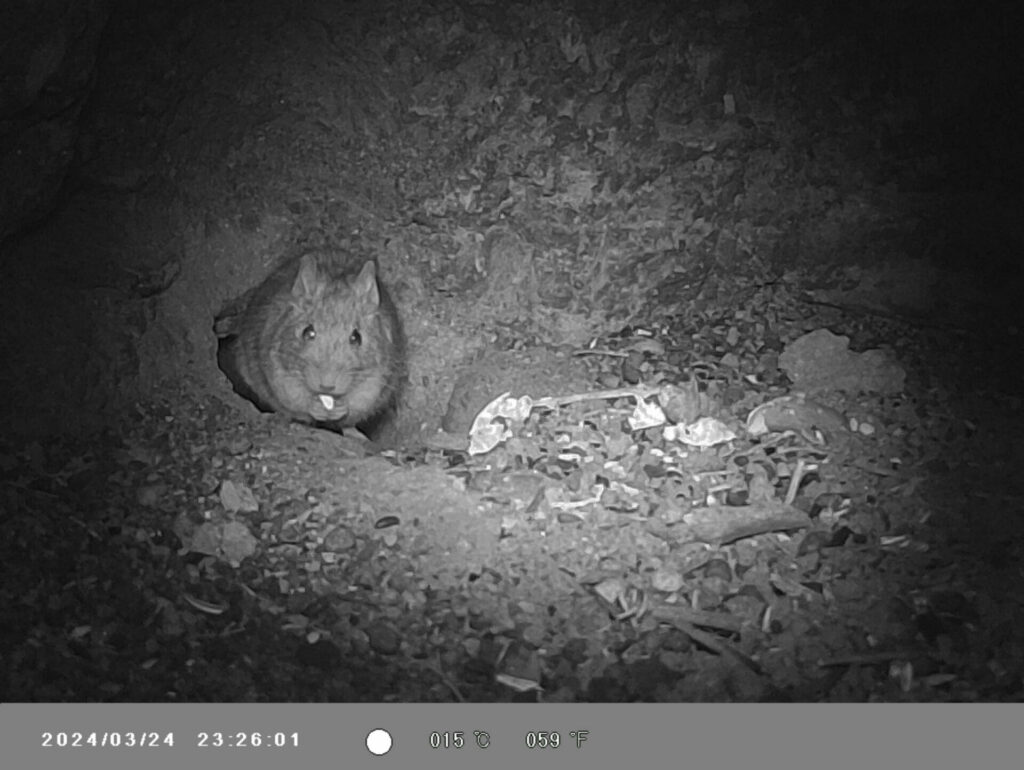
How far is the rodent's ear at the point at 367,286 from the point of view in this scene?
3807mm

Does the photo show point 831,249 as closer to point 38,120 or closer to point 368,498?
point 368,498

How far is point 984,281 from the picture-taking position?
145 inches

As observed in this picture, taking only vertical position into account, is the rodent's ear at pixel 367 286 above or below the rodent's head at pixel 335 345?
above

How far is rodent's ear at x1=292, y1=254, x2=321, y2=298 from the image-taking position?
3.81 metres

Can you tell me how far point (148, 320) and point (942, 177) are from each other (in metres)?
2.89

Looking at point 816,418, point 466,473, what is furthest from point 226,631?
point 816,418

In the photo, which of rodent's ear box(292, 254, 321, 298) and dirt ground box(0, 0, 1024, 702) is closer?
dirt ground box(0, 0, 1024, 702)
